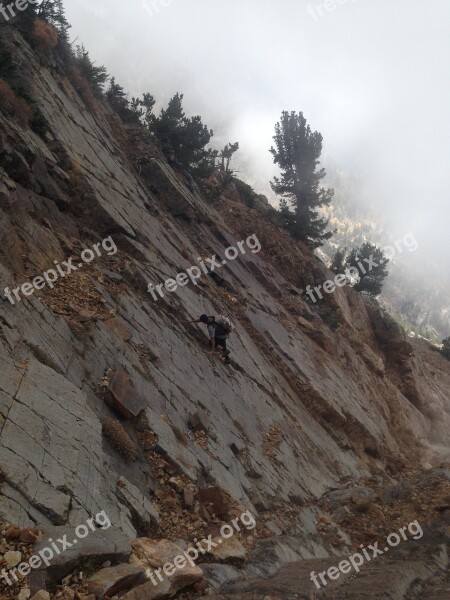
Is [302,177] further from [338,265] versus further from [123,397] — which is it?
[123,397]

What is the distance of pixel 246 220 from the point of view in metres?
32.4

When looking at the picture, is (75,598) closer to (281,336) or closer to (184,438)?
(184,438)

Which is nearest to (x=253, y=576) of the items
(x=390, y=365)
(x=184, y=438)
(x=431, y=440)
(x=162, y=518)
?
(x=162, y=518)

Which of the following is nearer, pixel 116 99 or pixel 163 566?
pixel 163 566

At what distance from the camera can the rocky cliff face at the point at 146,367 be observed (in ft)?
24.1

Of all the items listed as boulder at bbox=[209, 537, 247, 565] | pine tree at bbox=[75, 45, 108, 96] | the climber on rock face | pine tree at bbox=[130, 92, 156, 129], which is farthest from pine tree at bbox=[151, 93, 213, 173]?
boulder at bbox=[209, 537, 247, 565]

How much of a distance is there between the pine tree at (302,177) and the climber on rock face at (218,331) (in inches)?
863

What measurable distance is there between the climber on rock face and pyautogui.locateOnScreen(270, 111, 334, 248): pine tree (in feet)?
71.9

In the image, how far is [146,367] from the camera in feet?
36.7

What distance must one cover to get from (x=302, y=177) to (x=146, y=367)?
100ft

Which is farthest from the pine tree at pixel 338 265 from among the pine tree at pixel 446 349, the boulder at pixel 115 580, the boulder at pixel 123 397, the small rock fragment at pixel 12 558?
the small rock fragment at pixel 12 558

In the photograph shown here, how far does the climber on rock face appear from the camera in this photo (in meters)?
14.7

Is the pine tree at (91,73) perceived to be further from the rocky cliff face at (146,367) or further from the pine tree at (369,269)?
the pine tree at (369,269)

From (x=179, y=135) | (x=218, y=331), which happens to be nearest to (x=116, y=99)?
(x=179, y=135)
